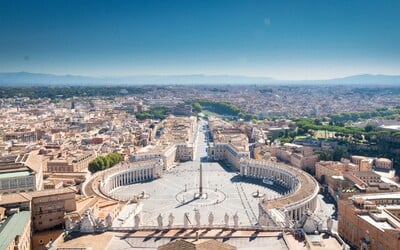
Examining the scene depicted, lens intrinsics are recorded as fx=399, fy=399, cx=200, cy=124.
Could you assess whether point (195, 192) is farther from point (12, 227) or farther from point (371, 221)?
point (12, 227)

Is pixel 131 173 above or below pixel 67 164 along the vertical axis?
below

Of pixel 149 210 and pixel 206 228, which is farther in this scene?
pixel 149 210

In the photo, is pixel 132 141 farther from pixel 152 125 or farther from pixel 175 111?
pixel 175 111

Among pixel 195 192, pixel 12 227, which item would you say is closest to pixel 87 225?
pixel 12 227

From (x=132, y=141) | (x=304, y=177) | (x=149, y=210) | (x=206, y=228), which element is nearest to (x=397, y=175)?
(x=304, y=177)

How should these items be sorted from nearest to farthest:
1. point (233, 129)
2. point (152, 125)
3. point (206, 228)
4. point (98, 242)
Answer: point (98, 242)
point (206, 228)
point (233, 129)
point (152, 125)

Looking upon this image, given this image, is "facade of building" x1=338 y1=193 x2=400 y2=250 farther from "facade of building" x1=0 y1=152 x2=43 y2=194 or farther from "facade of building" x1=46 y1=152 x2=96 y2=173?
"facade of building" x1=46 y1=152 x2=96 y2=173

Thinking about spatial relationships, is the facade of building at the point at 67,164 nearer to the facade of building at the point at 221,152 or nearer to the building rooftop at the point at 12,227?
the facade of building at the point at 221,152
